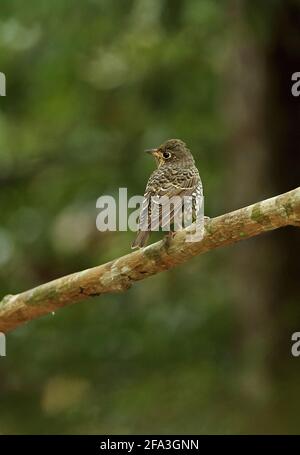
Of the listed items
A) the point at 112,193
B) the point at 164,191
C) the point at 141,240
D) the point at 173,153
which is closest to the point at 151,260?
the point at 141,240

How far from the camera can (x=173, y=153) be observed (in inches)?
221

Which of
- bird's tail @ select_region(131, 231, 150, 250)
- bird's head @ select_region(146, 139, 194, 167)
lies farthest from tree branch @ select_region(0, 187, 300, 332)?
bird's head @ select_region(146, 139, 194, 167)

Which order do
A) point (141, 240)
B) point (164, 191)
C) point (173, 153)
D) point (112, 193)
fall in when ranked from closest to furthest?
point (141, 240) → point (164, 191) → point (173, 153) → point (112, 193)

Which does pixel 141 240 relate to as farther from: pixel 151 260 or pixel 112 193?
pixel 112 193

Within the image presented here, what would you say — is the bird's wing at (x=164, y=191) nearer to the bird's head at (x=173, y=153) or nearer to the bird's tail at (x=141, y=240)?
the bird's tail at (x=141, y=240)

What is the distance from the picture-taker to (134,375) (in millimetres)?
9055

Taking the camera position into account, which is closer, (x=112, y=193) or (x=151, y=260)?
(x=151, y=260)

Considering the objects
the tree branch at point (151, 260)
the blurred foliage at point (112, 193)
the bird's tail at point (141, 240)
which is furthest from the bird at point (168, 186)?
the blurred foliage at point (112, 193)

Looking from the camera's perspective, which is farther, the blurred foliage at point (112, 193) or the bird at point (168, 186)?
the blurred foliage at point (112, 193)

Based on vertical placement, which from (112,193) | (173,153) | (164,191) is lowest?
(164,191)

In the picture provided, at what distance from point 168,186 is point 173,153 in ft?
1.50

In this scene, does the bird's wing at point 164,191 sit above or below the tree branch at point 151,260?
above

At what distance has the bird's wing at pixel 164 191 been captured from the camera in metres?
4.86
